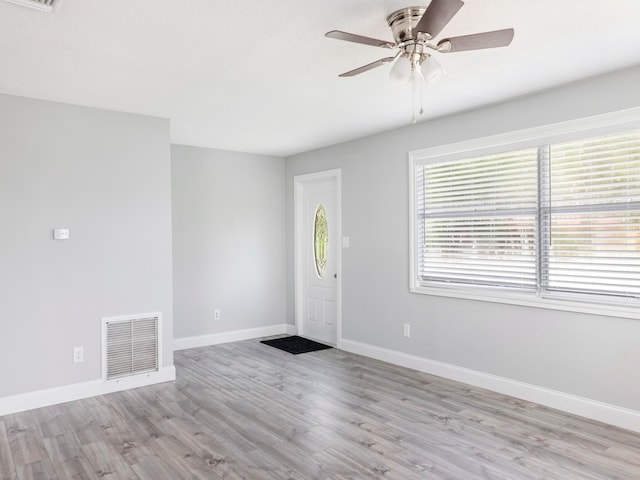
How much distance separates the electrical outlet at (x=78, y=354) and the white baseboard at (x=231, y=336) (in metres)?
1.62

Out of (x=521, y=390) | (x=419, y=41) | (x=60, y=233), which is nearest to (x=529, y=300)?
(x=521, y=390)

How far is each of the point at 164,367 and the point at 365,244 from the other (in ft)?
8.28

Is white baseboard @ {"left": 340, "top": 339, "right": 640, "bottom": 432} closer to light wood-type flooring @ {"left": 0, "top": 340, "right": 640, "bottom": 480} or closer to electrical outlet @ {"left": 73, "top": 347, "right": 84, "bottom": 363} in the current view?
light wood-type flooring @ {"left": 0, "top": 340, "right": 640, "bottom": 480}

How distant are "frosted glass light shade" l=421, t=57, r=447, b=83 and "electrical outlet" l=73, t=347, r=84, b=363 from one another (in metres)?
3.59

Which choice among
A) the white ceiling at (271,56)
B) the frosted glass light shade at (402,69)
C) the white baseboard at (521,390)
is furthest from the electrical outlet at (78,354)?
the frosted glass light shade at (402,69)

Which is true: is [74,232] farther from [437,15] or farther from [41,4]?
[437,15]

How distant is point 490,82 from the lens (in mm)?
3400

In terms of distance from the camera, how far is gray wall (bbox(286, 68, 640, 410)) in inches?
129

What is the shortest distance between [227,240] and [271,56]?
3441 mm

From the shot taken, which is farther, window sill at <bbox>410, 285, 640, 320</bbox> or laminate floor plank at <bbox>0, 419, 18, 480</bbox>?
window sill at <bbox>410, 285, 640, 320</bbox>

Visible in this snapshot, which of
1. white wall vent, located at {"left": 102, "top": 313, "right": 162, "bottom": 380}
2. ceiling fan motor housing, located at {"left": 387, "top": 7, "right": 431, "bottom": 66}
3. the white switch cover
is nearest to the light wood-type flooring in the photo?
white wall vent, located at {"left": 102, "top": 313, "right": 162, "bottom": 380}

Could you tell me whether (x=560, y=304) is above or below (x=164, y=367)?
above

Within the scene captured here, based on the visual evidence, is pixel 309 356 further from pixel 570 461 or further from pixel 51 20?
pixel 51 20

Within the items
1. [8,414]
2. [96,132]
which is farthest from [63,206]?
[8,414]
